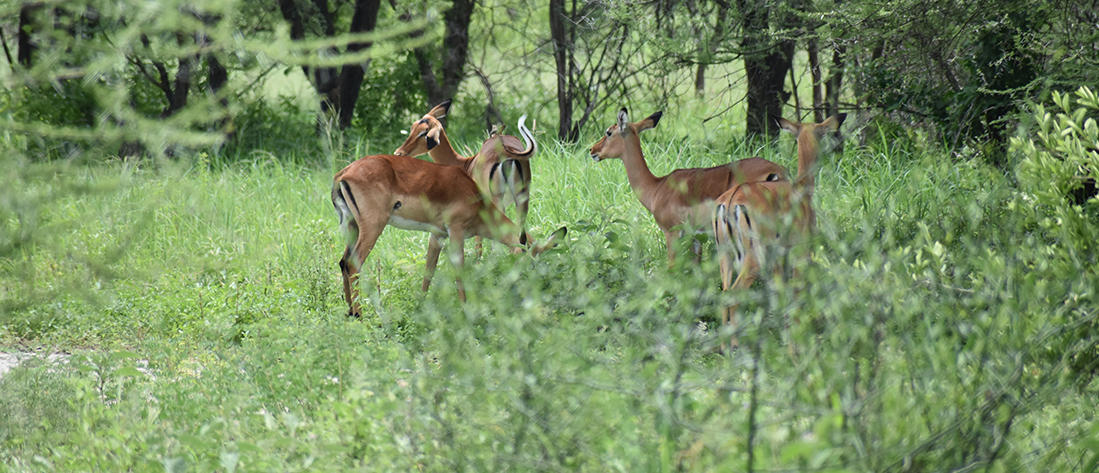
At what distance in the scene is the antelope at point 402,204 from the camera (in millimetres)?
5555

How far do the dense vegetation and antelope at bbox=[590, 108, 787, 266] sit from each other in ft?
1.05

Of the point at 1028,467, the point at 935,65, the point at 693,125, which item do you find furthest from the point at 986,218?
the point at 693,125

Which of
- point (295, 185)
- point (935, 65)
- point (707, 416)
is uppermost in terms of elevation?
point (935, 65)

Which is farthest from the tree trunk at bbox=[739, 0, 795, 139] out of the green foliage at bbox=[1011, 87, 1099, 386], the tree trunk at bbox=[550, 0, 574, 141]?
the green foliage at bbox=[1011, 87, 1099, 386]

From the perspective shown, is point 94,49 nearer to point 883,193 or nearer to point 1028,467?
point 1028,467

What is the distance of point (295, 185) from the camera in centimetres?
885

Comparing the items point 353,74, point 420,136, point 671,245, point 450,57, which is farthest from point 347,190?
point 450,57

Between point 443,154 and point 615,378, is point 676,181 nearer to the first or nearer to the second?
point 443,154

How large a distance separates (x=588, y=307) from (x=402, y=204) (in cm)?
283

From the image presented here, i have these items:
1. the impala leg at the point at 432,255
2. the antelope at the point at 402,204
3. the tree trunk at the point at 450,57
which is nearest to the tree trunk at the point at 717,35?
the antelope at the point at 402,204

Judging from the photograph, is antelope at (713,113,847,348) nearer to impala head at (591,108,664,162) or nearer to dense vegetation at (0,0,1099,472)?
dense vegetation at (0,0,1099,472)

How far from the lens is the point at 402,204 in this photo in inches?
221

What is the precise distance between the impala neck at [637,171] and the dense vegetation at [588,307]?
285 millimetres

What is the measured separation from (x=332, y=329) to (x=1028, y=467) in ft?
8.32
